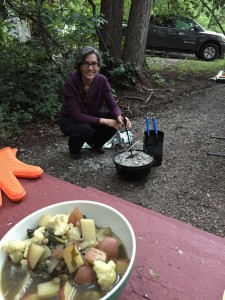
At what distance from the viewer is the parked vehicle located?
1058 centimetres

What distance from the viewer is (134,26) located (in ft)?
19.3

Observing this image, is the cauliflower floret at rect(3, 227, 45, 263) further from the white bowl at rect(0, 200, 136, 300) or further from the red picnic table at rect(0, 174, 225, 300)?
the red picnic table at rect(0, 174, 225, 300)

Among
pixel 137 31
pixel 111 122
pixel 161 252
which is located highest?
pixel 137 31

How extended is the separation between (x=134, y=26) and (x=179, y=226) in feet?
17.2

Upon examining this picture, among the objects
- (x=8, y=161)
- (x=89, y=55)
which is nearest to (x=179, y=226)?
(x=8, y=161)

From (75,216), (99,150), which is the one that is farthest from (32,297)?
(99,150)

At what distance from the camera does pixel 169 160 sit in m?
3.73

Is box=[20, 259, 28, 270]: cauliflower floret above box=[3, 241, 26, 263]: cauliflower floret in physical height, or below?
below

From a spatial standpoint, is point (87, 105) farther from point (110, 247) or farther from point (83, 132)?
point (110, 247)

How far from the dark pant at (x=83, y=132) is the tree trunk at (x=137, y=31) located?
2.74 meters

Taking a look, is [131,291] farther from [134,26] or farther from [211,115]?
[134,26]

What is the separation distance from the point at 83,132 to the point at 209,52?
28.5ft

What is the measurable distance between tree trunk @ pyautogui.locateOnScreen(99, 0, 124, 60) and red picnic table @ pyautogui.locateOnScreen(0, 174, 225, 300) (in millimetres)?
4886

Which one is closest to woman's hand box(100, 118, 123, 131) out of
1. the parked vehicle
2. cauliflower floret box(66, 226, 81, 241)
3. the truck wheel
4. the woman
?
the woman
